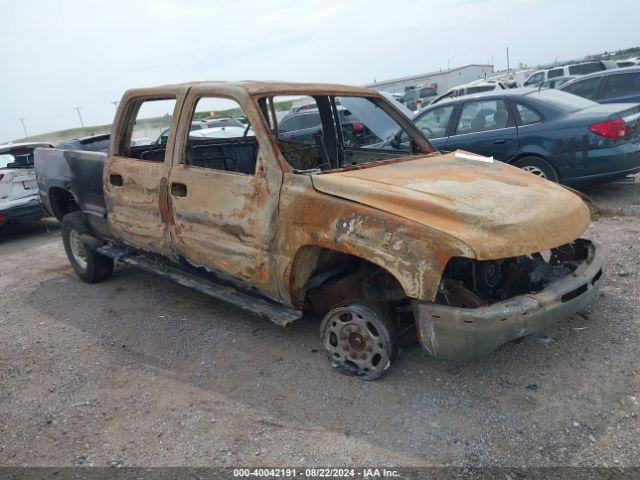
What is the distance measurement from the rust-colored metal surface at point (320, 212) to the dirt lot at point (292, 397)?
24.5 inches

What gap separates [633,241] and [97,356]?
5.03m

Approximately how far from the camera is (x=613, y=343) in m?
3.38

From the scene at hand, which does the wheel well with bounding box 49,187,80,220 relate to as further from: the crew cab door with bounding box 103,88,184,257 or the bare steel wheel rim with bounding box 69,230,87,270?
the crew cab door with bounding box 103,88,184,257

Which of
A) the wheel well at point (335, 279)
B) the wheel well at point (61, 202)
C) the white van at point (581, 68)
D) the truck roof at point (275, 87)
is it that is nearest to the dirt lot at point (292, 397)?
the wheel well at point (335, 279)

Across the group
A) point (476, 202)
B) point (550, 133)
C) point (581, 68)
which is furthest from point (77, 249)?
point (581, 68)

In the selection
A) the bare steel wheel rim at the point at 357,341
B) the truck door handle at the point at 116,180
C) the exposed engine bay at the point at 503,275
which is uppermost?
the truck door handle at the point at 116,180

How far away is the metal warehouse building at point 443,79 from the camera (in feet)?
118

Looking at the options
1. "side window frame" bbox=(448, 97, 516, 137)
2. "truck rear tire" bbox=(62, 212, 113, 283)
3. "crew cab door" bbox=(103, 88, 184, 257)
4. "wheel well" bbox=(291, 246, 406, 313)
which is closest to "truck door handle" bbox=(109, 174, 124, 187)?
"crew cab door" bbox=(103, 88, 184, 257)

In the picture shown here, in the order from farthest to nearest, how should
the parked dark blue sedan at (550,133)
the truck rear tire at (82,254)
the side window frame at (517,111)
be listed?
the side window frame at (517,111), the parked dark blue sedan at (550,133), the truck rear tire at (82,254)

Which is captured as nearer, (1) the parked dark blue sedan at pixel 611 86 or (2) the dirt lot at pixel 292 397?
(2) the dirt lot at pixel 292 397

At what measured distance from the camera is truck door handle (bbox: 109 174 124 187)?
14.4 ft

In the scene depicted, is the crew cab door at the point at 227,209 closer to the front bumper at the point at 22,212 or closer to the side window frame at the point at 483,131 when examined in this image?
the side window frame at the point at 483,131

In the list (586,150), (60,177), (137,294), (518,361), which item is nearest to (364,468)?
(518,361)

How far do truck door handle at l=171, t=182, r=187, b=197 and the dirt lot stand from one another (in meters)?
1.13
